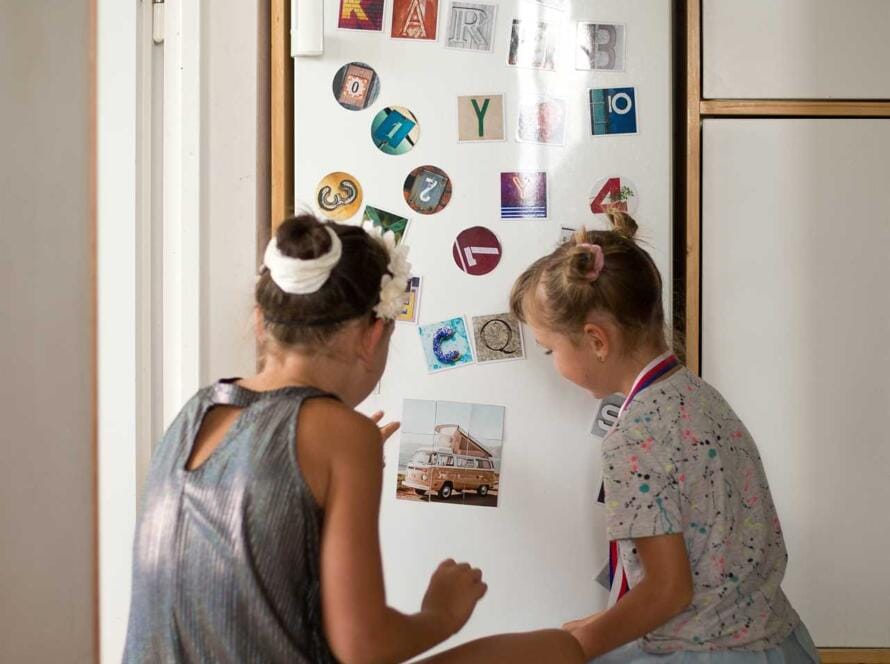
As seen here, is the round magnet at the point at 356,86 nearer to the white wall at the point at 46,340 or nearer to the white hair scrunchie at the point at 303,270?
the white wall at the point at 46,340


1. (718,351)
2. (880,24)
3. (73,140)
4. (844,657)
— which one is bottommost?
(844,657)

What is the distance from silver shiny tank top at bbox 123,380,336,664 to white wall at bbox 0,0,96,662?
33.2 inches

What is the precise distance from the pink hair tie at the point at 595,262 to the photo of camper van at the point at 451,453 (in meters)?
0.34

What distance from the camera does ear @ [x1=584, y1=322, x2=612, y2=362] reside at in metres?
1.26

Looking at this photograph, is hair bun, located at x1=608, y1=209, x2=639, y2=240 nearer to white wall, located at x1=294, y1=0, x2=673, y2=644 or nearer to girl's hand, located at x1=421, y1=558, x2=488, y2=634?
white wall, located at x1=294, y1=0, x2=673, y2=644

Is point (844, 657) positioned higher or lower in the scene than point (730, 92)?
lower

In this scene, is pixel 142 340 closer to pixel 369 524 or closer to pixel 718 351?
pixel 369 524

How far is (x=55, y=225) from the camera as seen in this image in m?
1.67

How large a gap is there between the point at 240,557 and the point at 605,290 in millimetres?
599

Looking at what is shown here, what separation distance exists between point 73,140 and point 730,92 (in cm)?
112

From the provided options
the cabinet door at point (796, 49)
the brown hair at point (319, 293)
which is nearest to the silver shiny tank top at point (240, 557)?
the brown hair at point (319, 293)

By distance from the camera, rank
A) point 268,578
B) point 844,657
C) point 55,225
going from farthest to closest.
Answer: point 55,225 → point 844,657 → point 268,578

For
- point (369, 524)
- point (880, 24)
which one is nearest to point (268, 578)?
point (369, 524)

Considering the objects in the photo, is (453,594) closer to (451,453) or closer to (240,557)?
(240,557)
